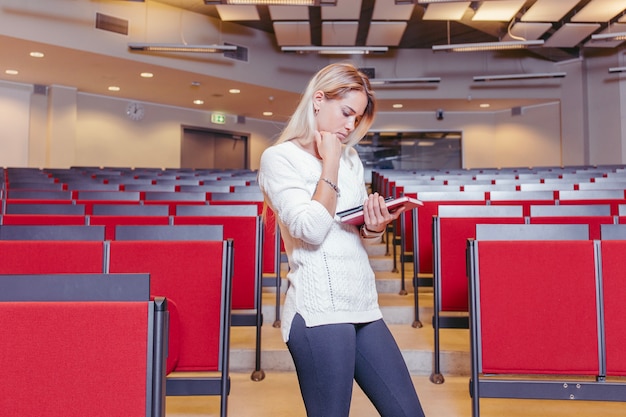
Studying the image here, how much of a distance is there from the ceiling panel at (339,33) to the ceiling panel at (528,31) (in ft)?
7.92

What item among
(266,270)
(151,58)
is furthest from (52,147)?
(266,270)

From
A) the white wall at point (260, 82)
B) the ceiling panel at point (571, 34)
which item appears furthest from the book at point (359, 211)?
the ceiling panel at point (571, 34)

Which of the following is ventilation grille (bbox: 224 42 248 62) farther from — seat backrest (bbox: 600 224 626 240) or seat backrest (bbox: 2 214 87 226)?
seat backrest (bbox: 600 224 626 240)

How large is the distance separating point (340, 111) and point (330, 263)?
1.05ft

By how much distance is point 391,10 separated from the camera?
6961mm

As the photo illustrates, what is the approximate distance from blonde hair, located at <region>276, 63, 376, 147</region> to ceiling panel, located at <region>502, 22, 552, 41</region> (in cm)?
729

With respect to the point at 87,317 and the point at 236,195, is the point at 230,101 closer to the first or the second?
the point at 236,195

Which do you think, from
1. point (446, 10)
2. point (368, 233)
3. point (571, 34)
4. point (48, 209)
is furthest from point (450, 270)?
point (571, 34)

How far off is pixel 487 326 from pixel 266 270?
1.36m

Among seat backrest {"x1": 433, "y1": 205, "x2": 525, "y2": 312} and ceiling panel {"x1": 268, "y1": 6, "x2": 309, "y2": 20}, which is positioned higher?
ceiling panel {"x1": 268, "y1": 6, "x2": 309, "y2": 20}

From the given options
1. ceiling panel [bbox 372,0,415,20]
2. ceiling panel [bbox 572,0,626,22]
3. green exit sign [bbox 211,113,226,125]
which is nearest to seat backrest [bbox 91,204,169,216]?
ceiling panel [bbox 372,0,415,20]

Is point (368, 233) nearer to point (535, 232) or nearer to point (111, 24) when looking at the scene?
point (535, 232)

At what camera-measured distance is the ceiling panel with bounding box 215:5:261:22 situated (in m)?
6.93

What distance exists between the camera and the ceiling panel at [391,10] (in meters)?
6.74
